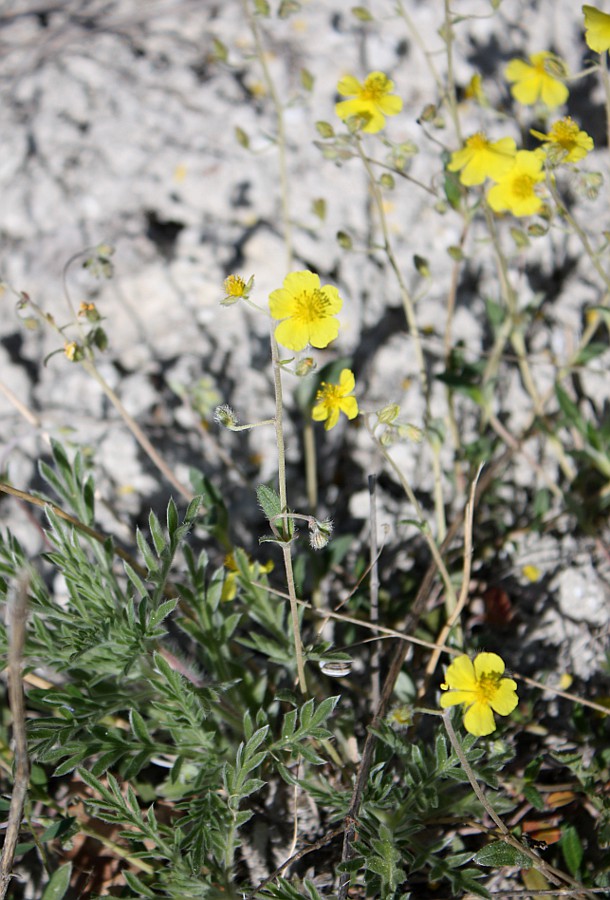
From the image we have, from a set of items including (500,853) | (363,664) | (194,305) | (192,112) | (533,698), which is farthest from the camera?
(192,112)

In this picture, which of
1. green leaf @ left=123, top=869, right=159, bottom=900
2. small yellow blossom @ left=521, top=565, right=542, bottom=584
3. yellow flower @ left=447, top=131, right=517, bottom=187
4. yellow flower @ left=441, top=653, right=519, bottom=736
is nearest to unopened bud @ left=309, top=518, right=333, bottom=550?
yellow flower @ left=441, top=653, right=519, bottom=736

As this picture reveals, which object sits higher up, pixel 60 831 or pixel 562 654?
pixel 60 831

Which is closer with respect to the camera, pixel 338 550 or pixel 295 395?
pixel 338 550

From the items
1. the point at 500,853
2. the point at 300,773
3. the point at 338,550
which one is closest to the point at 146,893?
the point at 300,773

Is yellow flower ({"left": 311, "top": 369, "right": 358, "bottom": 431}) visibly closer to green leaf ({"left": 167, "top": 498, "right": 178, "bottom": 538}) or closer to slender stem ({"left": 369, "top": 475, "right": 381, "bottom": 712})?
slender stem ({"left": 369, "top": 475, "right": 381, "bottom": 712})

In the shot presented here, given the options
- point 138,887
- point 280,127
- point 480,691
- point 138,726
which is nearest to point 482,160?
point 280,127

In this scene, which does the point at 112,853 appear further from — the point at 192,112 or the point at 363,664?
the point at 192,112

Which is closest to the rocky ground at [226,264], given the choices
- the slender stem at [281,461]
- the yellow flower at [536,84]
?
the yellow flower at [536,84]

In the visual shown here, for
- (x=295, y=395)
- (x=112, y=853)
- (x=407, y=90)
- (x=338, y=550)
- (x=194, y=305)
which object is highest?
(x=407, y=90)
